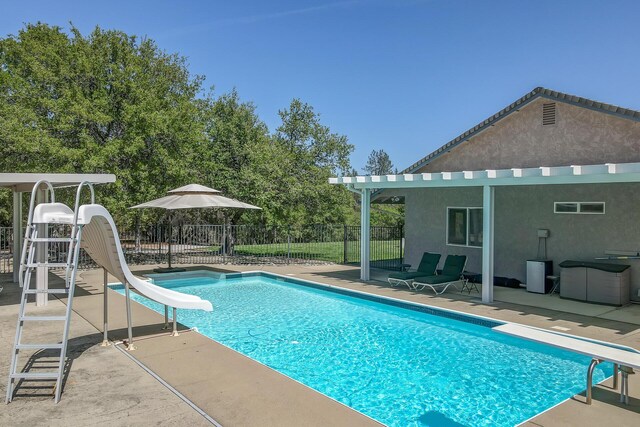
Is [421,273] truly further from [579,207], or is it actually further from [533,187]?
[579,207]

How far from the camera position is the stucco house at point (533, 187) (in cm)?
1052

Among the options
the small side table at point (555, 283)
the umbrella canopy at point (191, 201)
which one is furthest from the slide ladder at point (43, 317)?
the small side table at point (555, 283)

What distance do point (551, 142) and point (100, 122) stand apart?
15.3 meters

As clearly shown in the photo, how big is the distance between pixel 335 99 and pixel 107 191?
21.3 meters

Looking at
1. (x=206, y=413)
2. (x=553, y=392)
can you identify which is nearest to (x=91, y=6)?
(x=206, y=413)

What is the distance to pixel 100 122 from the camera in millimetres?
16781

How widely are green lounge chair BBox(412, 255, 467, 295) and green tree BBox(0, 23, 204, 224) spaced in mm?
10808

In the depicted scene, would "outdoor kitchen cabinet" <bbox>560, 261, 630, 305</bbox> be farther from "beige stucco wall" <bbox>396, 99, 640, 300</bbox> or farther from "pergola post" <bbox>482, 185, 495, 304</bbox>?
"pergola post" <bbox>482, 185, 495, 304</bbox>

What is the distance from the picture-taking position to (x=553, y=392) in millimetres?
6020

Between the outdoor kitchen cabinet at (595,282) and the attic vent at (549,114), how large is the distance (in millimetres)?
3968

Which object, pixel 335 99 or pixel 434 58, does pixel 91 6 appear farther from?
pixel 335 99

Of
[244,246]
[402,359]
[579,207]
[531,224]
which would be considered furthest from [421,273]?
[244,246]

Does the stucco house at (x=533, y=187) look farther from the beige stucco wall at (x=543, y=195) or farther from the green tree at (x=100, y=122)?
the green tree at (x=100, y=122)

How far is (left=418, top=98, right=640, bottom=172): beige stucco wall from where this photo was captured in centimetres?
1102
